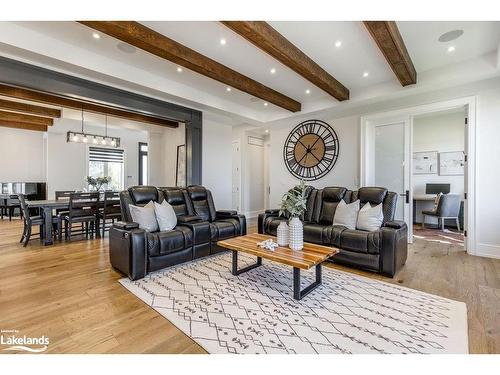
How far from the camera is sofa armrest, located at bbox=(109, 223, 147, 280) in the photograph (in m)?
2.77

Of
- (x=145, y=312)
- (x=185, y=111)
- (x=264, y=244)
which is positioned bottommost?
(x=145, y=312)

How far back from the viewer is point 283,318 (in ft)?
6.75

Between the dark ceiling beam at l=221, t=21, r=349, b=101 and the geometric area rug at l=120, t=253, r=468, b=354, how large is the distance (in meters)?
2.68

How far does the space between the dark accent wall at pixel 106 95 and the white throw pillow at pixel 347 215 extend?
302 cm

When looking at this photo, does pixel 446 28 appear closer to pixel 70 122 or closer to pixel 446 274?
pixel 446 274

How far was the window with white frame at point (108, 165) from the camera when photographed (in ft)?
27.2

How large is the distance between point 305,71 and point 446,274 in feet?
10.5

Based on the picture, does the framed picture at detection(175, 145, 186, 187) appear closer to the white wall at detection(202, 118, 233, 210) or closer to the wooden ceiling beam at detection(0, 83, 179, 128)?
the wooden ceiling beam at detection(0, 83, 179, 128)

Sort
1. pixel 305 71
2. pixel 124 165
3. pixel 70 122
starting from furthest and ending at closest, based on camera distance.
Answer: pixel 124 165
pixel 70 122
pixel 305 71

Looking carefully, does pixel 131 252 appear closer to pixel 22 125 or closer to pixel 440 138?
pixel 440 138

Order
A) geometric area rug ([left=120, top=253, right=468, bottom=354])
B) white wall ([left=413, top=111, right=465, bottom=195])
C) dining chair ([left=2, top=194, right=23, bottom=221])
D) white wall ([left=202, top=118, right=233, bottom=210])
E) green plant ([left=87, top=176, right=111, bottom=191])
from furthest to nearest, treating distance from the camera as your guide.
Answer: dining chair ([left=2, top=194, right=23, bottom=221]) < white wall ([left=202, top=118, right=233, bottom=210]) < white wall ([left=413, top=111, right=465, bottom=195]) < green plant ([left=87, top=176, right=111, bottom=191]) < geometric area rug ([left=120, top=253, right=468, bottom=354])

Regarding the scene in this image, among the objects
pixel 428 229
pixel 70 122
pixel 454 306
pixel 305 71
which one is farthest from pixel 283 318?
pixel 70 122

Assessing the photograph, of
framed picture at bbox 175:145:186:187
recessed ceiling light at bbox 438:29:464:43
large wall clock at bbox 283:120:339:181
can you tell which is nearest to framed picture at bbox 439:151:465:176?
large wall clock at bbox 283:120:339:181

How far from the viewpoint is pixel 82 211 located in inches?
186
